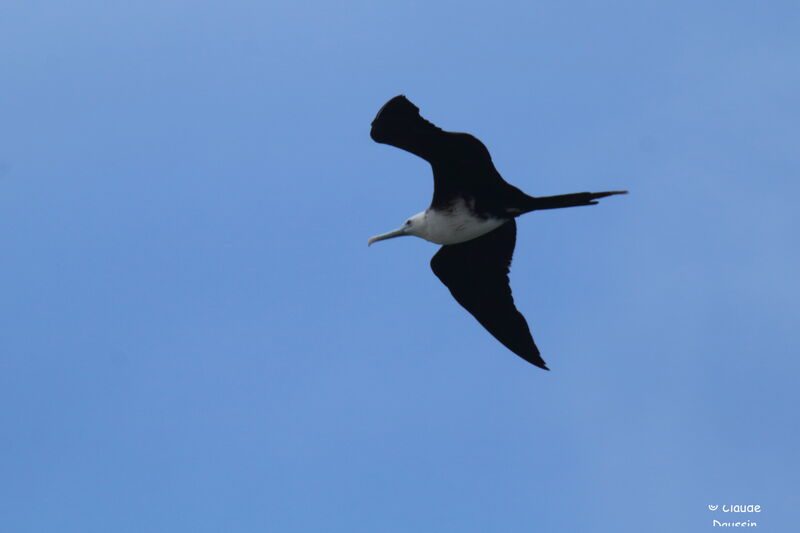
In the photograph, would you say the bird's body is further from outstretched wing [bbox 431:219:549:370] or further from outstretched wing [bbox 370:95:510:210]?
outstretched wing [bbox 431:219:549:370]

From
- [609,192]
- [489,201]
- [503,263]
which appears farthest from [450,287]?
[609,192]

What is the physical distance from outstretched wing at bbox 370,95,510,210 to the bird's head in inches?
13.4

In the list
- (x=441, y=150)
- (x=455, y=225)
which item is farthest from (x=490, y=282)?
(x=441, y=150)

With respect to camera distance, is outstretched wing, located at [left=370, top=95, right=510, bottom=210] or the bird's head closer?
outstretched wing, located at [left=370, top=95, right=510, bottom=210]

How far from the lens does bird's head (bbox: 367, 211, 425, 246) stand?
11.9 m

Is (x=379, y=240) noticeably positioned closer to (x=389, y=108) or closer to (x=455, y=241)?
(x=455, y=241)

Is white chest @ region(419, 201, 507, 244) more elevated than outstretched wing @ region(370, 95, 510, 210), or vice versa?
outstretched wing @ region(370, 95, 510, 210)

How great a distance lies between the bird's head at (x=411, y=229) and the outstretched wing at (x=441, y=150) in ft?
1.12

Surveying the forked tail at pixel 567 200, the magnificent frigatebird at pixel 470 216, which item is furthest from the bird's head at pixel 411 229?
the forked tail at pixel 567 200

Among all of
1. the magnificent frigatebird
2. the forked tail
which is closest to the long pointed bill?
the magnificent frigatebird

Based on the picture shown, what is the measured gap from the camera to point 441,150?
35.7ft

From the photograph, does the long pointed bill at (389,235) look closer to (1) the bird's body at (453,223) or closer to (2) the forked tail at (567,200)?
(1) the bird's body at (453,223)

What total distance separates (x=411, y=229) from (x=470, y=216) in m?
0.78

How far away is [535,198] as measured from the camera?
1111 cm
